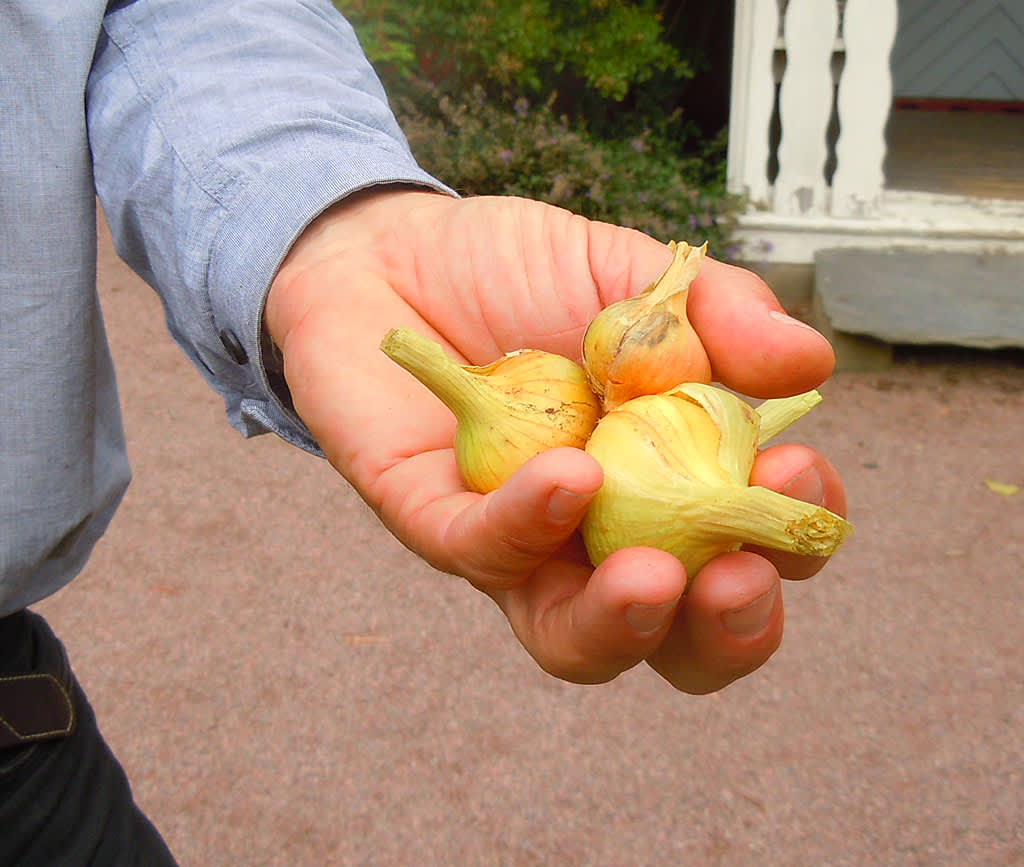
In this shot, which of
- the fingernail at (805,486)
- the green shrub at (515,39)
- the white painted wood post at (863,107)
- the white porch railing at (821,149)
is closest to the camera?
the fingernail at (805,486)

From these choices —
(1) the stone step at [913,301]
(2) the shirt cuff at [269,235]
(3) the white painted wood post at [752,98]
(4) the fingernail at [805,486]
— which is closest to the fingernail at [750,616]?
(4) the fingernail at [805,486]

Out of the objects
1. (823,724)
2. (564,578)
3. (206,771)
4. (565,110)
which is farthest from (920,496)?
(565,110)

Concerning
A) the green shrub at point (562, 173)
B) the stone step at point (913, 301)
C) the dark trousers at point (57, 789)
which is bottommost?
the stone step at point (913, 301)

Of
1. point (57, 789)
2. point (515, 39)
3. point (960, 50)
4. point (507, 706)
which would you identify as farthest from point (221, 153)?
point (960, 50)

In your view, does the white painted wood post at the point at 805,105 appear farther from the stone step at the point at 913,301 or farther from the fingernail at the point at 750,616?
the fingernail at the point at 750,616

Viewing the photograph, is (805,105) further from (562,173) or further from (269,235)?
(269,235)

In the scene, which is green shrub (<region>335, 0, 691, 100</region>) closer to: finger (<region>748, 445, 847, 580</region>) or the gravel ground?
the gravel ground

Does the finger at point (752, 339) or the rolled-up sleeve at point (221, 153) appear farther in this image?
the rolled-up sleeve at point (221, 153)
